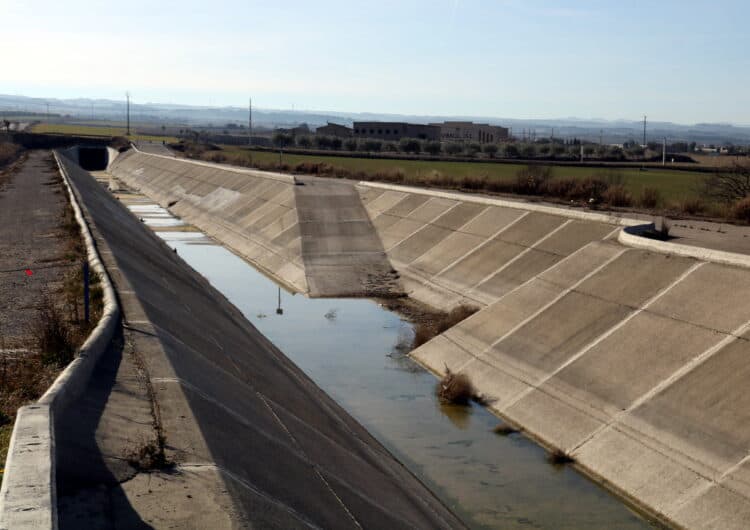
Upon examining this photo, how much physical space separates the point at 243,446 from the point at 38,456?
4148 mm

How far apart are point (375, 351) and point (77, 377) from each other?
15.4 meters

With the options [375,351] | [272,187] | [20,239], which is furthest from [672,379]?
[272,187]

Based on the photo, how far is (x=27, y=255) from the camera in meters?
28.6

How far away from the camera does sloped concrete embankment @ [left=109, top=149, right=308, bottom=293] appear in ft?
149

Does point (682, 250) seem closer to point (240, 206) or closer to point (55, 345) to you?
point (55, 345)

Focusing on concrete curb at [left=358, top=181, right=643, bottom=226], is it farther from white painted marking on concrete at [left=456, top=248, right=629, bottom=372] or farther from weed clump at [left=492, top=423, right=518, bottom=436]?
weed clump at [left=492, top=423, right=518, bottom=436]

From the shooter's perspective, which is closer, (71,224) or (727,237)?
(727,237)

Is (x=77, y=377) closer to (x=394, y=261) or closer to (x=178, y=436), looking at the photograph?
(x=178, y=436)

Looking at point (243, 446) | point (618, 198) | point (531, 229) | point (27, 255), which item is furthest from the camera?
point (618, 198)

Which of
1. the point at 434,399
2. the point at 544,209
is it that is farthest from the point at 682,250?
the point at 544,209

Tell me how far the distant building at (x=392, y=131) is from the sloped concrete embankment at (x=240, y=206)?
80.3 m

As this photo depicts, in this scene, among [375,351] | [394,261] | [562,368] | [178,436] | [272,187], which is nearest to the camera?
[178,436]

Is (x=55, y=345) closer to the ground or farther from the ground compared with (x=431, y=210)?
farther from the ground

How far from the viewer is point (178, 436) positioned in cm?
1202
